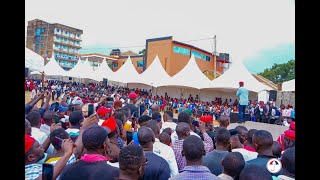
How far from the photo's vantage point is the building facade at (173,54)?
3409cm

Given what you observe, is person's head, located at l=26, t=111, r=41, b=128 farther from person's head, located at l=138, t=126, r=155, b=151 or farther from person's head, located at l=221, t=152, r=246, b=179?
person's head, located at l=221, t=152, r=246, b=179

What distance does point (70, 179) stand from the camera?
2400 millimetres

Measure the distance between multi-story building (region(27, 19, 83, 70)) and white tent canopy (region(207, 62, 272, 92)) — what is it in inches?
2457

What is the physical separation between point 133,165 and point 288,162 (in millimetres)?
1437

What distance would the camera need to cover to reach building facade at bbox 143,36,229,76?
34.1 metres

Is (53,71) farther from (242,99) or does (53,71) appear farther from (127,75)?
(242,99)

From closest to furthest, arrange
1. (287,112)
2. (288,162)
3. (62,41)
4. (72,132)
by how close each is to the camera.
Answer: (288,162) < (72,132) < (287,112) < (62,41)

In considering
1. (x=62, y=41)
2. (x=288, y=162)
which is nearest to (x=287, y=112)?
(x=288, y=162)

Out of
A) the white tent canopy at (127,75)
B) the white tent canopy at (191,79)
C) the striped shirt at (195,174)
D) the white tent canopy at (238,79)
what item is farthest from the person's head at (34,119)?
the white tent canopy at (127,75)

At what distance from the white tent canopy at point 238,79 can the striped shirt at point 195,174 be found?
17.5 meters

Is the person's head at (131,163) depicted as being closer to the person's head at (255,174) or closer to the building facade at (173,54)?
the person's head at (255,174)

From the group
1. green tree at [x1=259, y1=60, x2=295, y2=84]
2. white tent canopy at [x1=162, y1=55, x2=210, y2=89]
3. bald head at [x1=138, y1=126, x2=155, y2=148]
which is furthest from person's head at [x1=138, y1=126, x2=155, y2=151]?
green tree at [x1=259, y1=60, x2=295, y2=84]

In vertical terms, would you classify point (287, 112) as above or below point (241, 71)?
below
